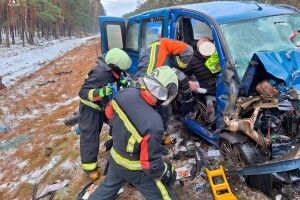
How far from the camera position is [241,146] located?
387 cm

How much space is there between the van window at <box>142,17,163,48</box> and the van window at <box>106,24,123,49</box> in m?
0.93

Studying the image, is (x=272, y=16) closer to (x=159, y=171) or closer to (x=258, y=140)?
(x=258, y=140)

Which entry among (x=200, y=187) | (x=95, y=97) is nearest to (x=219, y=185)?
(x=200, y=187)

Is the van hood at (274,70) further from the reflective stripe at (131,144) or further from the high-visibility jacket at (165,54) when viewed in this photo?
the reflective stripe at (131,144)

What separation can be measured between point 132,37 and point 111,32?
1.47 feet

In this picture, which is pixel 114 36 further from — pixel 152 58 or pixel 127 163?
pixel 127 163

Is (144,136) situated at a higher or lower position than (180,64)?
lower

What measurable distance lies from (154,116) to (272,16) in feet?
8.69

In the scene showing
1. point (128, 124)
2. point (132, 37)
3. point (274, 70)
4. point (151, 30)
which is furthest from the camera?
point (132, 37)

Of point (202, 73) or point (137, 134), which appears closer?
point (137, 134)

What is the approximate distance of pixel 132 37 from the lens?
23.5 ft

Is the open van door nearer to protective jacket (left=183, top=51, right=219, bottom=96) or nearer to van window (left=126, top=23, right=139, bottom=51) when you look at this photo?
van window (left=126, top=23, right=139, bottom=51)

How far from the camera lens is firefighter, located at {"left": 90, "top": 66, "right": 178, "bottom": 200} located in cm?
328

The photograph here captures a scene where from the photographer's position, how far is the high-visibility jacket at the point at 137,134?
3270 millimetres
